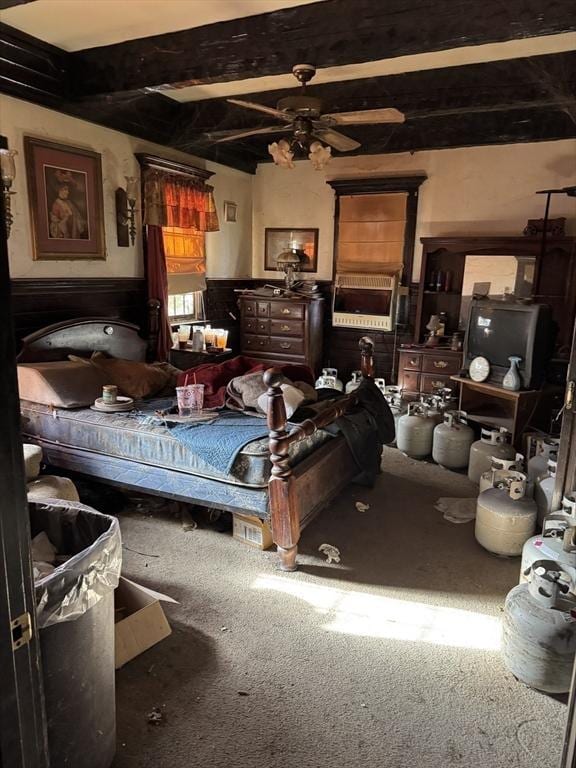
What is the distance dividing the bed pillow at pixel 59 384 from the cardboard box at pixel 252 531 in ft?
4.35

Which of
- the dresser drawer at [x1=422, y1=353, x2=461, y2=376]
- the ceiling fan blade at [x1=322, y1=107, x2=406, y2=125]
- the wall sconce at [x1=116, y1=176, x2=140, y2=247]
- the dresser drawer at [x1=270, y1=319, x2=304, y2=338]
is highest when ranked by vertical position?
the ceiling fan blade at [x1=322, y1=107, x2=406, y2=125]

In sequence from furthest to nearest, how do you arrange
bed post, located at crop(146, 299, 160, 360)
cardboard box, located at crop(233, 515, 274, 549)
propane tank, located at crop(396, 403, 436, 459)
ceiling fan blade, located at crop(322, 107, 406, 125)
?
bed post, located at crop(146, 299, 160, 360), propane tank, located at crop(396, 403, 436, 459), ceiling fan blade, located at crop(322, 107, 406, 125), cardboard box, located at crop(233, 515, 274, 549)

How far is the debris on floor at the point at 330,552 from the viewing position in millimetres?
2834

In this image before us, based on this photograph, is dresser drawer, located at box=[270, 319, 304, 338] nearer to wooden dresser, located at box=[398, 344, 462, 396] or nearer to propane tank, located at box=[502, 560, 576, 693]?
wooden dresser, located at box=[398, 344, 462, 396]

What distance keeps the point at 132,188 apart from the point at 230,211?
1.70m

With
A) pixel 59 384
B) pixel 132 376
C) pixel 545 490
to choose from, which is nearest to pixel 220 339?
pixel 132 376

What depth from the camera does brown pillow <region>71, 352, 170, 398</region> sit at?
12.3 feet

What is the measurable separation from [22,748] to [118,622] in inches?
39.9

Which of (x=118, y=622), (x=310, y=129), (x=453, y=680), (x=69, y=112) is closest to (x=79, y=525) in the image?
(x=118, y=622)

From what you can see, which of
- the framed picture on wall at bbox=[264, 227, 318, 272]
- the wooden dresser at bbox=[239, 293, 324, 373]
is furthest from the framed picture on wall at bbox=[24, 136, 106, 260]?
the framed picture on wall at bbox=[264, 227, 318, 272]

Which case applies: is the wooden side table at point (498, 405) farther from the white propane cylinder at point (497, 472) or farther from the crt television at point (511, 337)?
the white propane cylinder at point (497, 472)

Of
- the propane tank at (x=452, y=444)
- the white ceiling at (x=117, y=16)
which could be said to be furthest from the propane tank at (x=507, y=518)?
the white ceiling at (x=117, y=16)

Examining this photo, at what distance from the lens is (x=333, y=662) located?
2113mm

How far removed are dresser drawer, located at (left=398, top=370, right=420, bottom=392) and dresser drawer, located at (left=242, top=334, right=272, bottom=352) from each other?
1627 millimetres
